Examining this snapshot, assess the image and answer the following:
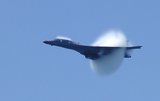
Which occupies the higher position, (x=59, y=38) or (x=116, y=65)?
(x=59, y=38)

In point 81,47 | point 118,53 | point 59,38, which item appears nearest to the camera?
point 118,53

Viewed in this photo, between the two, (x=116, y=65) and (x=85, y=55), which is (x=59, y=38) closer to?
(x=85, y=55)

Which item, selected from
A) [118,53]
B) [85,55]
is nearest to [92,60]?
[85,55]

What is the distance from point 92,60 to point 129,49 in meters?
8.60

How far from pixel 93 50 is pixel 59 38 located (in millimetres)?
12093

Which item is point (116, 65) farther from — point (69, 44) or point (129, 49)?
point (69, 44)

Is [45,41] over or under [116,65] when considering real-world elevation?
over

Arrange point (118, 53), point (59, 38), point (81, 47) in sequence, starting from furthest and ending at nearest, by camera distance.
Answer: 1. point (59, 38)
2. point (81, 47)
3. point (118, 53)

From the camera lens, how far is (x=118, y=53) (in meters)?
86.2

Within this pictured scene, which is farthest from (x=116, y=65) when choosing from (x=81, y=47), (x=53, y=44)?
(x=53, y=44)

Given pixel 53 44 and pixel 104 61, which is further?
pixel 53 44

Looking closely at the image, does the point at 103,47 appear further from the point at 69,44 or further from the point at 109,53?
the point at 69,44

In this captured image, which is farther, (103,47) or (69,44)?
(69,44)

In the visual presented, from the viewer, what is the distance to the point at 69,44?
95.1 metres
